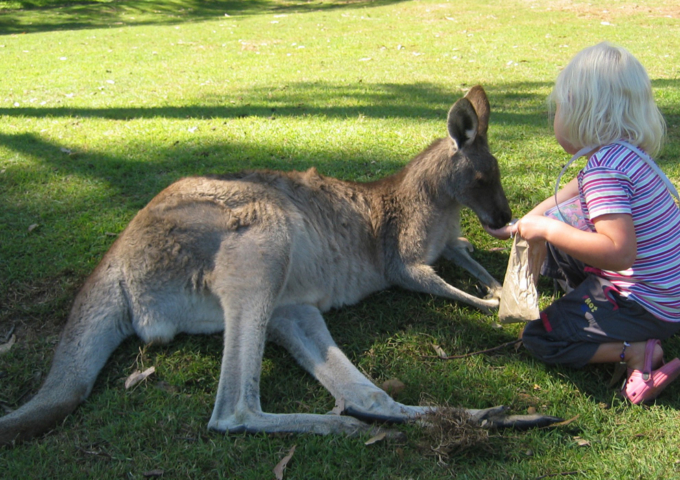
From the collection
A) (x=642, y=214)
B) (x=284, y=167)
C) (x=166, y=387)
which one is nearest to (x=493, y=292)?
(x=642, y=214)

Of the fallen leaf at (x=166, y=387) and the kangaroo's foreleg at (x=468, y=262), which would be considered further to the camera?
the kangaroo's foreleg at (x=468, y=262)

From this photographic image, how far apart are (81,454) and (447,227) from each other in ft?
7.95

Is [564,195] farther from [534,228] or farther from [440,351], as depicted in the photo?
[440,351]

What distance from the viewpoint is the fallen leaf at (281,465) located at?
2.12 metres

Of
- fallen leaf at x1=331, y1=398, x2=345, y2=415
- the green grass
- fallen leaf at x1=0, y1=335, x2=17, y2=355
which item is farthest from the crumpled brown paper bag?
fallen leaf at x1=0, y1=335, x2=17, y2=355

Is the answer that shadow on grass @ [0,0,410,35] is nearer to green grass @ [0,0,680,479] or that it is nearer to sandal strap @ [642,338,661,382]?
green grass @ [0,0,680,479]

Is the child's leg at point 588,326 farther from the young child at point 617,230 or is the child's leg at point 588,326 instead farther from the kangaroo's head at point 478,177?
the kangaroo's head at point 478,177

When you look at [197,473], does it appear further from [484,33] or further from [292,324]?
[484,33]

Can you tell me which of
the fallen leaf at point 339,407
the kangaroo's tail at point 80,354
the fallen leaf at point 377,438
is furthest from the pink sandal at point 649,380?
the kangaroo's tail at point 80,354

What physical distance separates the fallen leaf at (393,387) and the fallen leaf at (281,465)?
1.88 ft

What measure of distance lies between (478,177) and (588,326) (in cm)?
126

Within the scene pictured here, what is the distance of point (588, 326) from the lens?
254cm

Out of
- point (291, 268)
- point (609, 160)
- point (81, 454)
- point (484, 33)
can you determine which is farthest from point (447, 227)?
point (484, 33)

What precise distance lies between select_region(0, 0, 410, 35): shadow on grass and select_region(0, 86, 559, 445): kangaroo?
45.2ft
